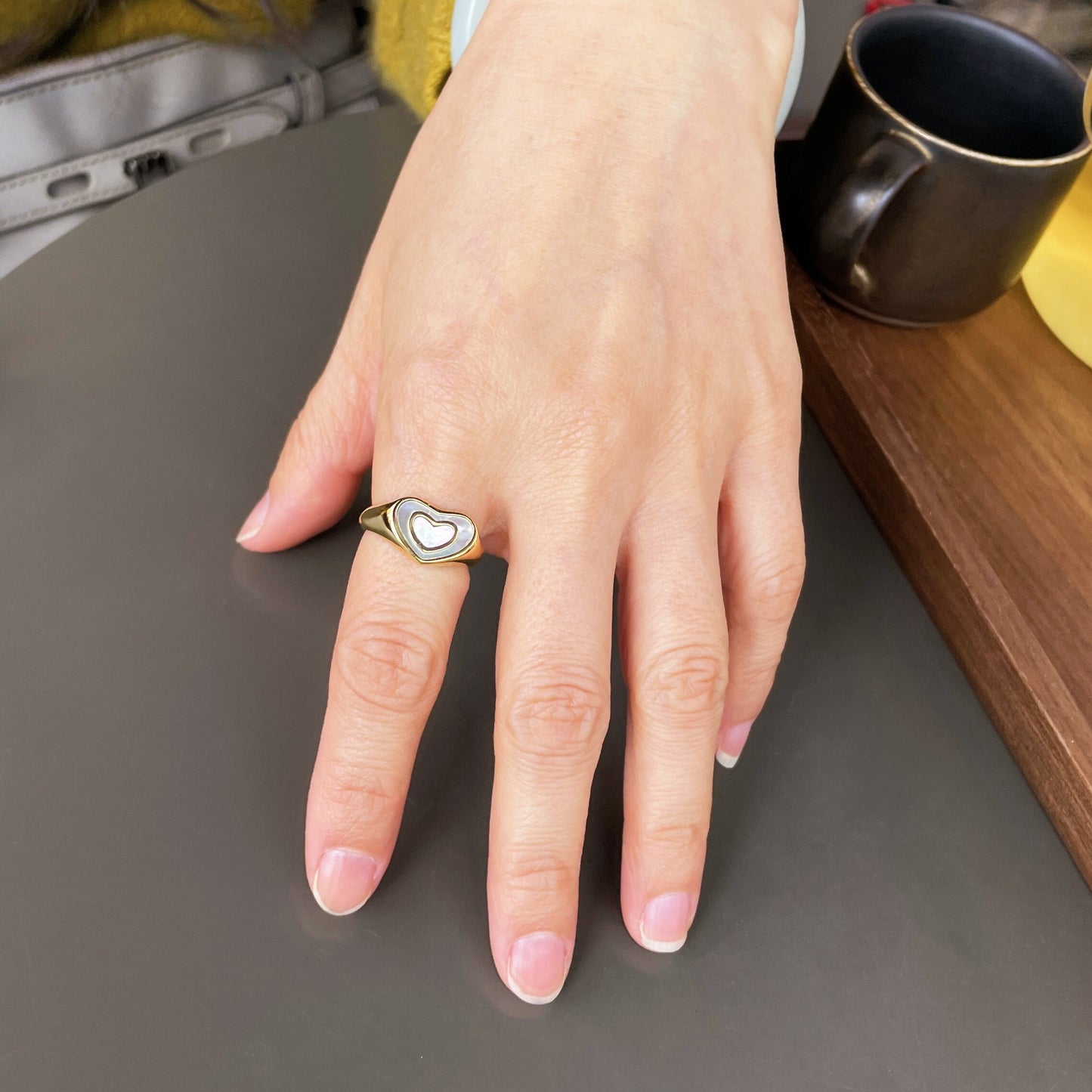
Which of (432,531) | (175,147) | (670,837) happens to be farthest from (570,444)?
(175,147)

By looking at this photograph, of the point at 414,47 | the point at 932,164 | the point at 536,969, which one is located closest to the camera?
the point at 536,969

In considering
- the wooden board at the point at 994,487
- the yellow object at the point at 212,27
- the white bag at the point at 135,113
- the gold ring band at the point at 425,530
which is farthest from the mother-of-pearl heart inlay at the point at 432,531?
the white bag at the point at 135,113

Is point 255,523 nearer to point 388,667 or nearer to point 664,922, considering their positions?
point 388,667

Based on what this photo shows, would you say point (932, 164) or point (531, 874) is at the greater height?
point (932, 164)

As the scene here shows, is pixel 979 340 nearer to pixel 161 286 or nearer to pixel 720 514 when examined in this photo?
pixel 720 514

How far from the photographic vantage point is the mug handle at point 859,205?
0.49m

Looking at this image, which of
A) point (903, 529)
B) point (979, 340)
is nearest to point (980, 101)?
point (979, 340)

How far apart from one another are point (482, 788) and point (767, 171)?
14.8 inches

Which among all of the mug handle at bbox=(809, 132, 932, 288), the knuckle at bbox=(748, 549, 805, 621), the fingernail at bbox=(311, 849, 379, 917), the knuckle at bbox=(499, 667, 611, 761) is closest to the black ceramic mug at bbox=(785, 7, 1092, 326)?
the mug handle at bbox=(809, 132, 932, 288)

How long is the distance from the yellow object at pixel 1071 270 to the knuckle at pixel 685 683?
13.5 inches

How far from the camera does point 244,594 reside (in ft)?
1.56

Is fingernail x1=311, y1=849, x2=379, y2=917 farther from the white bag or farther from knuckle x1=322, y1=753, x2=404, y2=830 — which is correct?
the white bag

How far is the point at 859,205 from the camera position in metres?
0.51

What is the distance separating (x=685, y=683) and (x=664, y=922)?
0.33 ft
